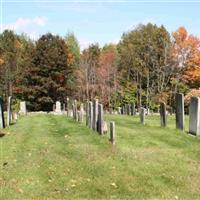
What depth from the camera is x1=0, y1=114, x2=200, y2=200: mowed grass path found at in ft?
32.4

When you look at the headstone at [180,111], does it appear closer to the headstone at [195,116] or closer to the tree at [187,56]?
the headstone at [195,116]

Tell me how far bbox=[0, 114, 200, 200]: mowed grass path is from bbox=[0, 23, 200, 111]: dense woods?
43975 mm

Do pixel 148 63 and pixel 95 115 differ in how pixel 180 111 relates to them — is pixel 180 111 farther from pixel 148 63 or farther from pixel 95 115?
pixel 148 63

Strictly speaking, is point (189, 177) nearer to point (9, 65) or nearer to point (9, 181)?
point (9, 181)

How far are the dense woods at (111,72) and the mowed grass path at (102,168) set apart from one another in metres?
44.0

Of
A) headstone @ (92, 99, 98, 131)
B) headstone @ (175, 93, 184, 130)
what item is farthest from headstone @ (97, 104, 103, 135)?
headstone @ (175, 93, 184, 130)

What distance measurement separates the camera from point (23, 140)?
1803 cm

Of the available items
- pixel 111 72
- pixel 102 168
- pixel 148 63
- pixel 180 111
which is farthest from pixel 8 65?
pixel 102 168

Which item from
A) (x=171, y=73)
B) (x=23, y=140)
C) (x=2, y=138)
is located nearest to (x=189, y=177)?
(x=23, y=140)

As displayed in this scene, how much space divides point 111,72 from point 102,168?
5874cm

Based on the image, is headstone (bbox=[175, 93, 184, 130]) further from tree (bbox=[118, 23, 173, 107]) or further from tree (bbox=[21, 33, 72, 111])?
tree (bbox=[21, 33, 72, 111])

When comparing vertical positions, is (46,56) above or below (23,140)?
above

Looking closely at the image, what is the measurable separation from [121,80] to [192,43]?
42.9ft

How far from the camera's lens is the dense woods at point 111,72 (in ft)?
204
